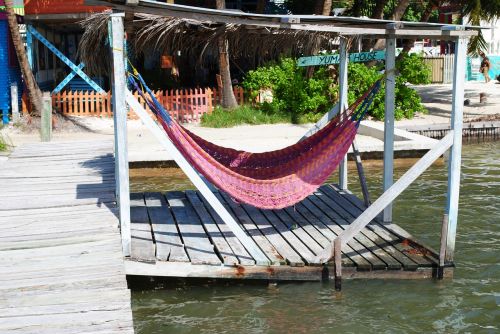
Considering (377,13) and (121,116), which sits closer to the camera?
(121,116)

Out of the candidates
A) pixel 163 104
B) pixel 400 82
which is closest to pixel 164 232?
pixel 163 104

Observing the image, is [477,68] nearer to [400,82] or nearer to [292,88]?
[400,82]

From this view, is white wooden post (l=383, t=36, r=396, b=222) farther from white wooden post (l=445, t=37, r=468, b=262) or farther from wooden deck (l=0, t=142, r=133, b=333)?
wooden deck (l=0, t=142, r=133, b=333)

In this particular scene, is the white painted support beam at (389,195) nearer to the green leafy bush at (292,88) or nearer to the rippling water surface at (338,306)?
the rippling water surface at (338,306)

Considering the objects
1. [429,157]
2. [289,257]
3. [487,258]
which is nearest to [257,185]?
[289,257]

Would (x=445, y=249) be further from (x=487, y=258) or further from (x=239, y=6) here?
(x=239, y=6)

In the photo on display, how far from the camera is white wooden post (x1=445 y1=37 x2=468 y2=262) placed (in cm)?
829

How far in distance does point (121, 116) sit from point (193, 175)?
928mm

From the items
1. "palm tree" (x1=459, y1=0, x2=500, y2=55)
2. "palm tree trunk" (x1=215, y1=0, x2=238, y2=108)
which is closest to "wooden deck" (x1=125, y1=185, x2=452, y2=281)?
"palm tree trunk" (x1=215, y1=0, x2=238, y2=108)

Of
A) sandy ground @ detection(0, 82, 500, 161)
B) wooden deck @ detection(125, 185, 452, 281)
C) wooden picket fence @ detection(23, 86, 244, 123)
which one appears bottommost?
wooden deck @ detection(125, 185, 452, 281)

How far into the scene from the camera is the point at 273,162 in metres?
9.84

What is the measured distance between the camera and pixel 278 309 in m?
7.94

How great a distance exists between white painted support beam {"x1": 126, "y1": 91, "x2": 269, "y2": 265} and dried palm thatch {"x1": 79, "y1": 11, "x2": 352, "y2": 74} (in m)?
0.97

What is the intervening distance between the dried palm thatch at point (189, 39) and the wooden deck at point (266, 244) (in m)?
1.98
